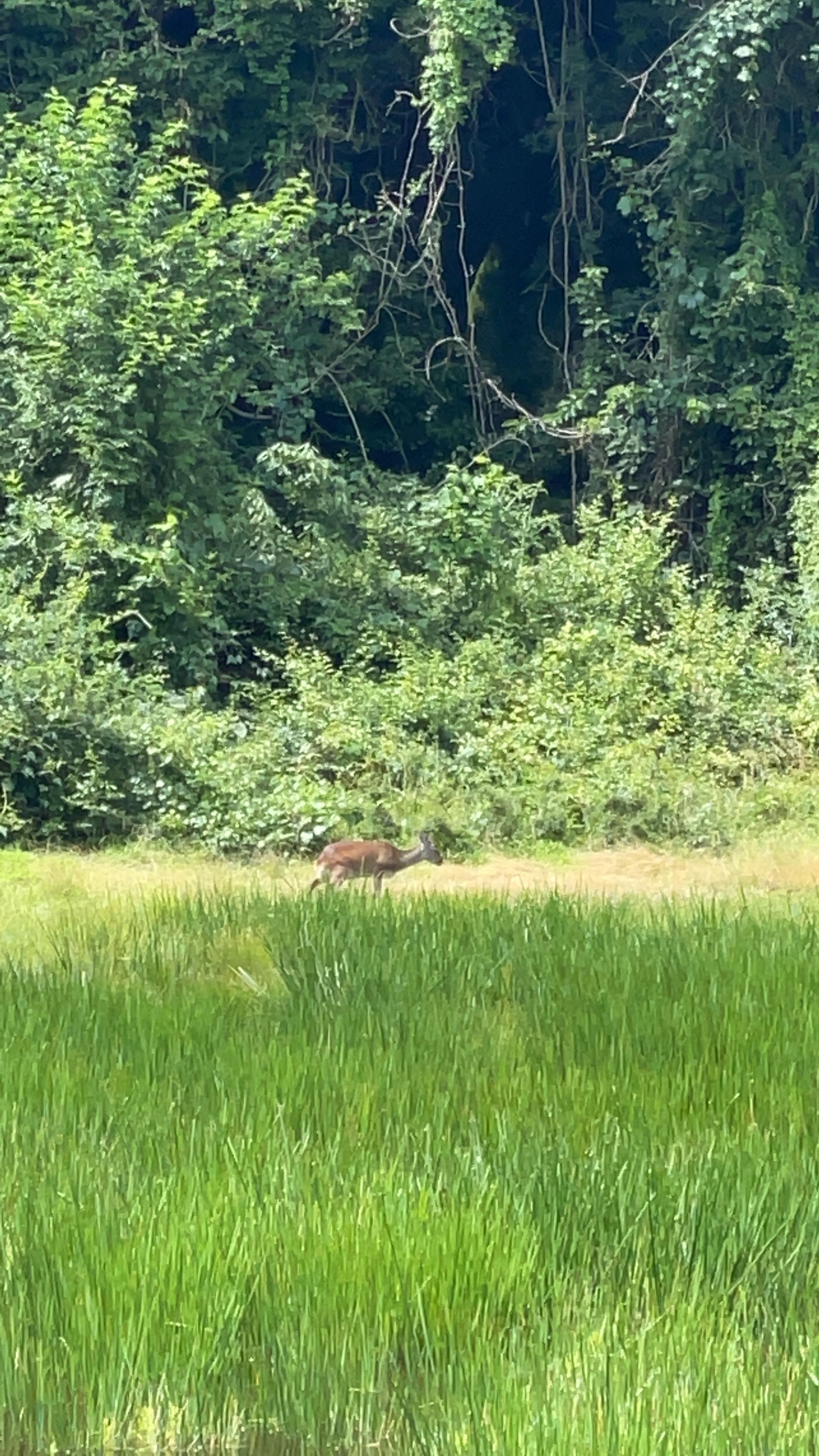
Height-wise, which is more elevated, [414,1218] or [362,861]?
[362,861]

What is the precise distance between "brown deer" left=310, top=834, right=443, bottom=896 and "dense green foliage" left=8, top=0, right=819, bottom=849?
2.03 m

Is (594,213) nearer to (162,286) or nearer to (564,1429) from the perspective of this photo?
(162,286)

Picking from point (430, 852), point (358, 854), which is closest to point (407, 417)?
point (430, 852)

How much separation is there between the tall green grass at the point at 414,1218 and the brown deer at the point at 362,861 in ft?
9.98

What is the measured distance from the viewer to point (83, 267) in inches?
442

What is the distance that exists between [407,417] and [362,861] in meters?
8.50

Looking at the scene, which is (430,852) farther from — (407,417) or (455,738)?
(407,417)

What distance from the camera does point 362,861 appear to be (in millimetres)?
7285

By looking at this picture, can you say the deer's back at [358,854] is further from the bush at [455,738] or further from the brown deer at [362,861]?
the bush at [455,738]

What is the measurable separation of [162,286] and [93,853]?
4606 millimetres

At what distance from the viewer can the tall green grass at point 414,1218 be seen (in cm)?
203

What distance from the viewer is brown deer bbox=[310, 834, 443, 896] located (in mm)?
7234

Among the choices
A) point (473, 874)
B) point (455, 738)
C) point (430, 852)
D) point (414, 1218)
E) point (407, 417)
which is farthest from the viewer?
point (407, 417)

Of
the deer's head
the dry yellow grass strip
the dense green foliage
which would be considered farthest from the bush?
the deer's head
